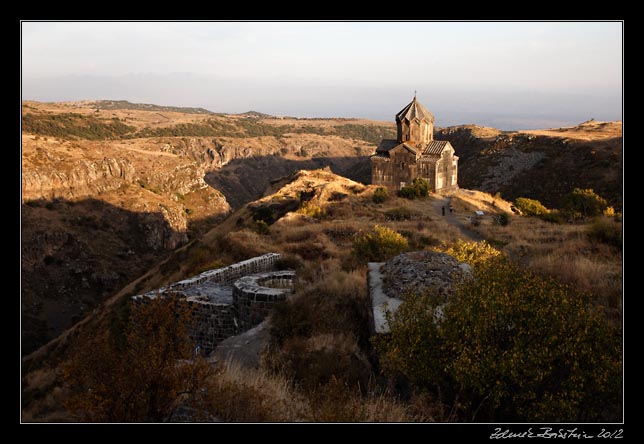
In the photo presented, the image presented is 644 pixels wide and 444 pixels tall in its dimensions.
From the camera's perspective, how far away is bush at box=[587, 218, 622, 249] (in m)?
14.4

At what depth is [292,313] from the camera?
9.00m

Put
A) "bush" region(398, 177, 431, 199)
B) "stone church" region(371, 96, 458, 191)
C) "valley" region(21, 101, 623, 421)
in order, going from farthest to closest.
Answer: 1. "stone church" region(371, 96, 458, 191)
2. "bush" region(398, 177, 431, 199)
3. "valley" region(21, 101, 623, 421)

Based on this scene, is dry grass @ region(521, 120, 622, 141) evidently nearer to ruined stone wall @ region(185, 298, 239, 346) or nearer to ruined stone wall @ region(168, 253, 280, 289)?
ruined stone wall @ region(168, 253, 280, 289)

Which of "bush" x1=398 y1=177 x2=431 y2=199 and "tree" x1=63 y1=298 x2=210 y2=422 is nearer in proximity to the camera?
"tree" x1=63 y1=298 x2=210 y2=422

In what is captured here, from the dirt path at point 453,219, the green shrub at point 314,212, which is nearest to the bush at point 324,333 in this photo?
the dirt path at point 453,219

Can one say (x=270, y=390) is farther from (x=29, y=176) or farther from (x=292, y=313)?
(x=29, y=176)

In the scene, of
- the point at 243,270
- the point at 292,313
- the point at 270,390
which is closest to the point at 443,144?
the point at 243,270

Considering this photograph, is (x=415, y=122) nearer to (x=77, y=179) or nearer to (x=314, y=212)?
(x=314, y=212)

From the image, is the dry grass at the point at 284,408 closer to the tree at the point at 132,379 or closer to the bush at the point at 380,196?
the tree at the point at 132,379

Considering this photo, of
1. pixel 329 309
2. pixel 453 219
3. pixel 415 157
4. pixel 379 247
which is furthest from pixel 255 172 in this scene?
pixel 329 309

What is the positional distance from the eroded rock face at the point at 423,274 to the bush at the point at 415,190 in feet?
88.0

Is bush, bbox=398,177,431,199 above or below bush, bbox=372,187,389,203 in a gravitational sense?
above

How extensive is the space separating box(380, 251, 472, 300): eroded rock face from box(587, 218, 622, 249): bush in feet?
28.5

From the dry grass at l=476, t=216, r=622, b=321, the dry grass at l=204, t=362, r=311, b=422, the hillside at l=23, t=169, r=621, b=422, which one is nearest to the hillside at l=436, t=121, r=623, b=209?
the dry grass at l=476, t=216, r=622, b=321
